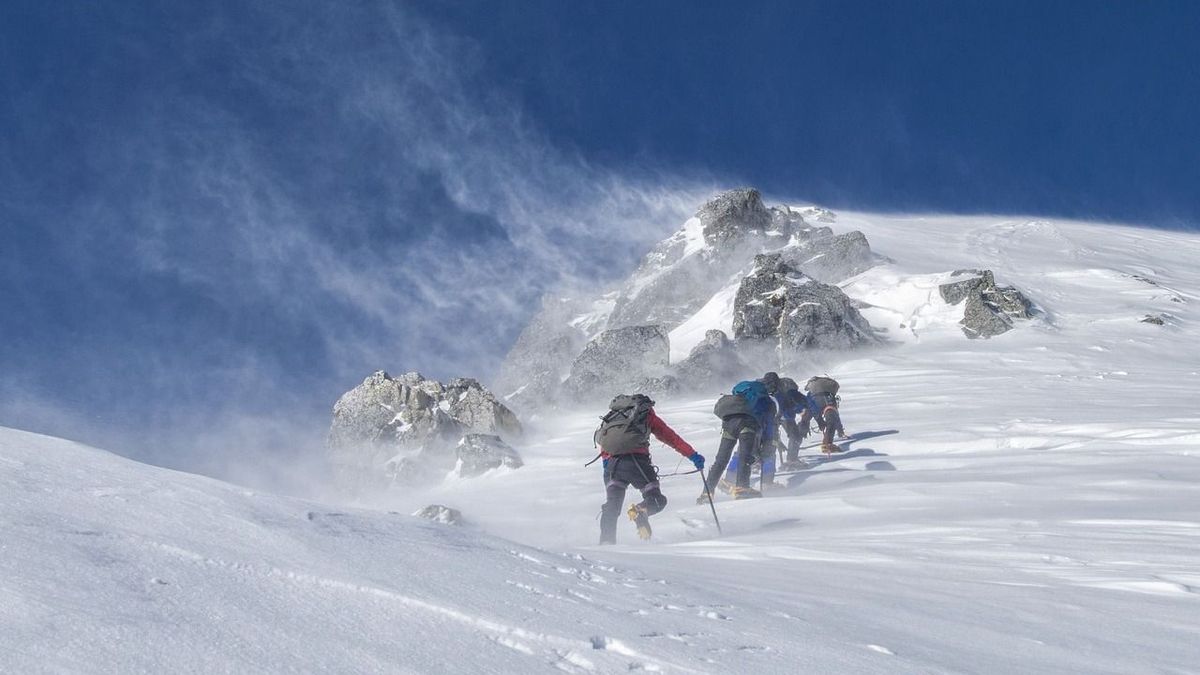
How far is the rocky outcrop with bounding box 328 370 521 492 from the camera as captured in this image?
2908 cm

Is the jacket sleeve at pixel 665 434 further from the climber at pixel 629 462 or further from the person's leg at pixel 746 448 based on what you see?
the person's leg at pixel 746 448

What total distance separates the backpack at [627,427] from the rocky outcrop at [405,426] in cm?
1696

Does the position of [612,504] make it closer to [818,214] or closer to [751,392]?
[751,392]

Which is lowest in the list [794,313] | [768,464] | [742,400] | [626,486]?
[626,486]

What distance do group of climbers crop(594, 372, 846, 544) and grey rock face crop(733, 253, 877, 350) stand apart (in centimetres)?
1512

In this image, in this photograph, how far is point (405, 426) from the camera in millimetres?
31688

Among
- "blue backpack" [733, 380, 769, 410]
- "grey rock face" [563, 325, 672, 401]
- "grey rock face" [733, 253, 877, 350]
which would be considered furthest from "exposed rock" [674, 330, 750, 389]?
"blue backpack" [733, 380, 769, 410]

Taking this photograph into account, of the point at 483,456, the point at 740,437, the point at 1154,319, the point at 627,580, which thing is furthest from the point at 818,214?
the point at 627,580

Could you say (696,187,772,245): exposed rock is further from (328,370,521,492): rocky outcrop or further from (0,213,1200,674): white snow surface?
(0,213,1200,674): white snow surface

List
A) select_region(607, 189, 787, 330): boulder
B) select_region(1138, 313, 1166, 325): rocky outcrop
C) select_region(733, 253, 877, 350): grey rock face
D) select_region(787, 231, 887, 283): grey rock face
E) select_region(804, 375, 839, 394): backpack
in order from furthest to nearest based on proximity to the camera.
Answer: select_region(607, 189, 787, 330): boulder
select_region(787, 231, 887, 283): grey rock face
select_region(733, 253, 877, 350): grey rock face
select_region(1138, 313, 1166, 325): rocky outcrop
select_region(804, 375, 839, 394): backpack

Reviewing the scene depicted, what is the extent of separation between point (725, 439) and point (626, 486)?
292 cm

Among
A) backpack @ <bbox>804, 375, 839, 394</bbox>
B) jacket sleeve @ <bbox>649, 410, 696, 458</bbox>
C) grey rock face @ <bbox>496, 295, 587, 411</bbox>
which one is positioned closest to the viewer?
jacket sleeve @ <bbox>649, 410, 696, 458</bbox>

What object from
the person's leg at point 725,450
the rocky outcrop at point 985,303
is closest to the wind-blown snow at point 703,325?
the rocky outcrop at point 985,303

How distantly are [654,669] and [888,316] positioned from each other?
35.4 meters
